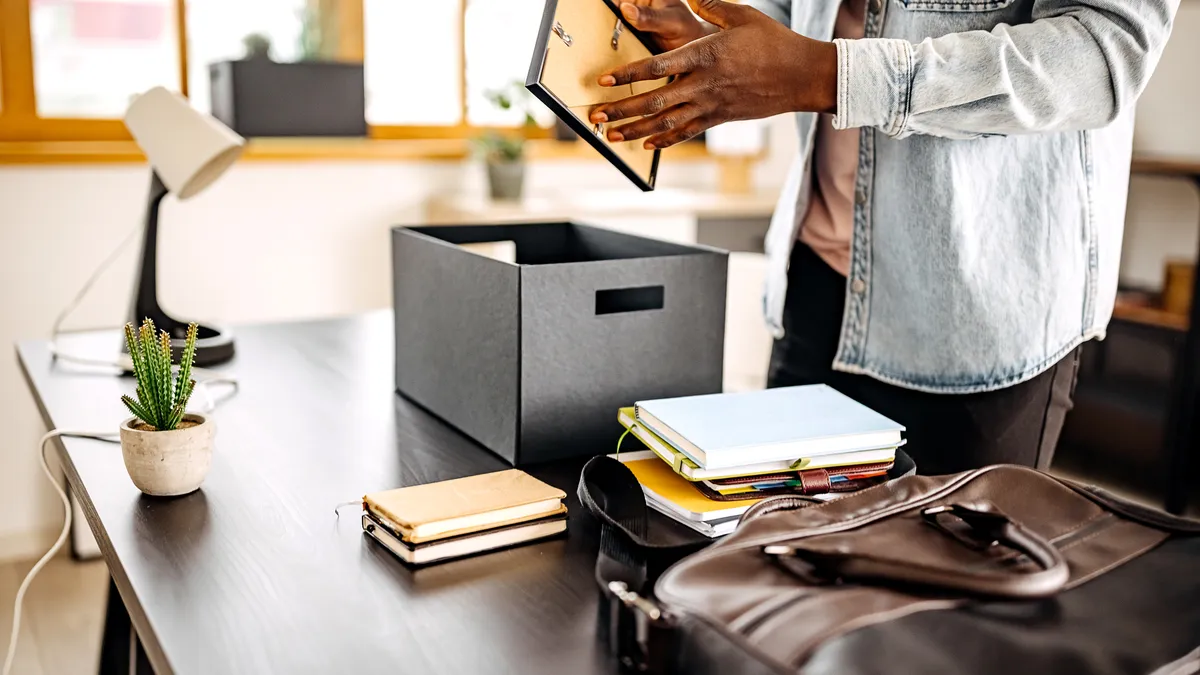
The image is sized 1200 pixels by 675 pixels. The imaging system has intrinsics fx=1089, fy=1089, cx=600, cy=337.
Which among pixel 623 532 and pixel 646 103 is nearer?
pixel 623 532

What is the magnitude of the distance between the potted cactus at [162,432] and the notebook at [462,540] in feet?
0.60

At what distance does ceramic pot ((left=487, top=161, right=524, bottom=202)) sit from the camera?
3.05 metres

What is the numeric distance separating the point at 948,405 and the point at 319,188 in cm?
215

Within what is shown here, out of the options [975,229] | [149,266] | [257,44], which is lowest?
[149,266]

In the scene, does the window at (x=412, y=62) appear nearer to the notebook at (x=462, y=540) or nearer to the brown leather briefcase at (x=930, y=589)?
the notebook at (x=462, y=540)

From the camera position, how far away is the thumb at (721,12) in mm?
985

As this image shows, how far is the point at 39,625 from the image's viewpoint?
93.7 inches

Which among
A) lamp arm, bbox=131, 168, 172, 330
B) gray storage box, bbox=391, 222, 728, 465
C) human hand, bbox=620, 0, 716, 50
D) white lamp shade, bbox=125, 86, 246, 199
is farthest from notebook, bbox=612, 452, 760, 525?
lamp arm, bbox=131, 168, 172, 330

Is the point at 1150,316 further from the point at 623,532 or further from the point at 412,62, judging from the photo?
the point at 623,532

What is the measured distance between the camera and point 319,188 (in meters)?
2.99

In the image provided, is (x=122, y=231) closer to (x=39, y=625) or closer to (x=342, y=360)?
(x=39, y=625)

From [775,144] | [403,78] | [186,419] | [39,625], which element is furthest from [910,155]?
[775,144]

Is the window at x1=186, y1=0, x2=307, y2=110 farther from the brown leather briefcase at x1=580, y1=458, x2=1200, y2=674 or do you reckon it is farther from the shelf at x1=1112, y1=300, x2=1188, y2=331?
the brown leather briefcase at x1=580, y1=458, x2=1200, y2=674

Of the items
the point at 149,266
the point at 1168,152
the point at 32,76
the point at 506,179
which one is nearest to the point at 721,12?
the point at 149,266
